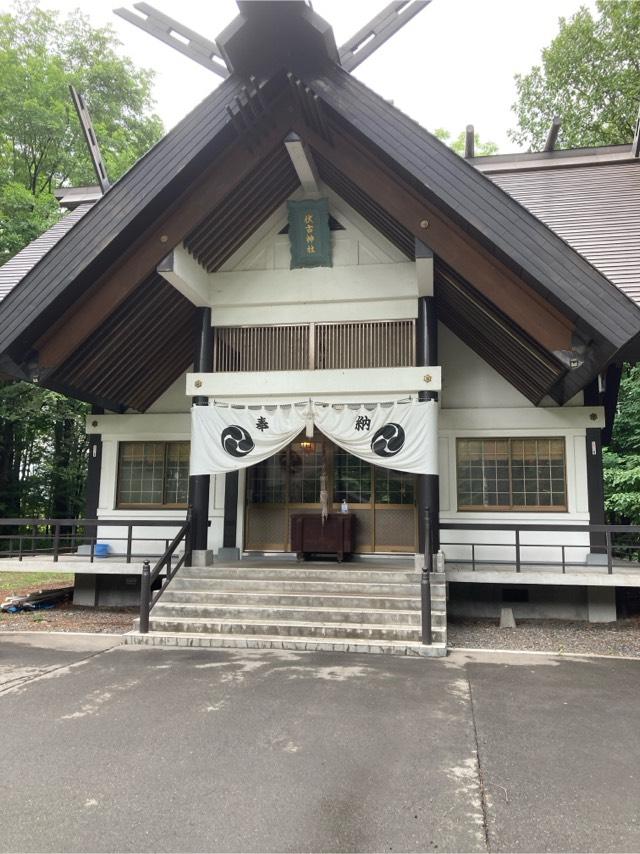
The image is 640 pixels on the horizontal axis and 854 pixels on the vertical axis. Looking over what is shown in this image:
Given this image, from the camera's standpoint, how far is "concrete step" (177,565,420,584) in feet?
23.8

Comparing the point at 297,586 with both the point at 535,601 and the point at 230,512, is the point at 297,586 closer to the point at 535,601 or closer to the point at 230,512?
the point at 230,512

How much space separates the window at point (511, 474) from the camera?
919 centimetres

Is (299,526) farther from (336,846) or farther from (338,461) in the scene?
(336,846)

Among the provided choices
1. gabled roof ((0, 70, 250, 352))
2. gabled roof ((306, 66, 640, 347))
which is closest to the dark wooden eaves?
gabled roof ((0, 70, 250, 352))

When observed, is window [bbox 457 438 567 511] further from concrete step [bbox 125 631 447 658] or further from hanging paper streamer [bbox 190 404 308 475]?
concrete step [bbox 125 631 447 658]

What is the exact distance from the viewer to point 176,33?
26.0 feet

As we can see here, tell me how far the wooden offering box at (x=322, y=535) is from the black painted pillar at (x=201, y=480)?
176 cm

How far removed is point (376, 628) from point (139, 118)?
74.8ft

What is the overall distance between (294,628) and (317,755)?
113 inches

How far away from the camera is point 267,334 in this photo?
8.73 m

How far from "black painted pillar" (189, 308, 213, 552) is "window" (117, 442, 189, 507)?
89.0 inches

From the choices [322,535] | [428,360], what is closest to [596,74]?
[428,360]

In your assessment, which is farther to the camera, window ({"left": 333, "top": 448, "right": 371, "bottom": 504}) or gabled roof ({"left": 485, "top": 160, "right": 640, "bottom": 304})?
window ({"left": 333, "top": 448, "right": 371, "bottom": 504})

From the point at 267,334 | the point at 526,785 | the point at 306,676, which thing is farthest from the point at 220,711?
the point at 267,334
